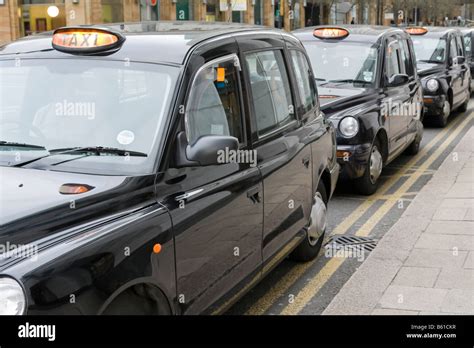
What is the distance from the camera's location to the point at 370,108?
27.7ft

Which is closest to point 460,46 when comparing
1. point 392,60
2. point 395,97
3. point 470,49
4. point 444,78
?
point 444,78

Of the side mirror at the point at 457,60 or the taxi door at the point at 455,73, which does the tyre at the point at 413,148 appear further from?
the side mirror at the point at 457,60

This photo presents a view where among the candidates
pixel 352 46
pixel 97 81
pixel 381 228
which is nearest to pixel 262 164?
pixel 97 81

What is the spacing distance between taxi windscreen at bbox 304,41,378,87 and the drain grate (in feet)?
9.99

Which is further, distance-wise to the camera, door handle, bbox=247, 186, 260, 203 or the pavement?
the pavement

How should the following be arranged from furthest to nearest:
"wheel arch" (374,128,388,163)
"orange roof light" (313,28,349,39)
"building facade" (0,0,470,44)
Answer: "building facade" (0,0,470,44) < "orange roof light" (313,28,349,39) < "wheel arch" (374,128,388,163)

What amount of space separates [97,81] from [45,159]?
21.7 inches

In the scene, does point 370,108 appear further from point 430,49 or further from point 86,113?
point 430,49

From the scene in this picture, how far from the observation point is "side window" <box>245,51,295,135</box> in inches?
177

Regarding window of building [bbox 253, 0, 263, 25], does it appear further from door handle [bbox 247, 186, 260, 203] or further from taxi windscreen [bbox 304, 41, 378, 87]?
door handle [bbox 247, 186, 260, 203]

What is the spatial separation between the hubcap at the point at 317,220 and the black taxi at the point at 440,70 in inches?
346

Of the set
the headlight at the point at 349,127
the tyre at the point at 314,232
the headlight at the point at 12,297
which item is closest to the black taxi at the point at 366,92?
the headlight at the point at 349,127

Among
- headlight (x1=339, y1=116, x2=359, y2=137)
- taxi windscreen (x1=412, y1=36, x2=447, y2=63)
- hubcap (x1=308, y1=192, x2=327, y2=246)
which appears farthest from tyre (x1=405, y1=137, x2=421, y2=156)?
hubcap (x1=308, y1=192, x2=327, y2=246)
